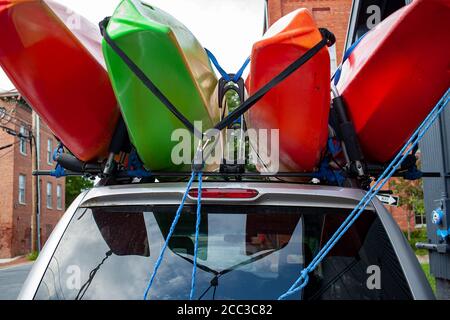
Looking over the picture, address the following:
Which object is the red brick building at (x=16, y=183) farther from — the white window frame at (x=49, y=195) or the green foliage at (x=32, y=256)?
the white window frame at (x=49, y=195)

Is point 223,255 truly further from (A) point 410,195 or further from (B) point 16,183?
(B) point 16,183

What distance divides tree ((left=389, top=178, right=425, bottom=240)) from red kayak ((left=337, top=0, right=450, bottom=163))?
1906 centimetres

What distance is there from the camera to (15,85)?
8.63ft

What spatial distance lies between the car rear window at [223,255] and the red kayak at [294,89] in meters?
0.54

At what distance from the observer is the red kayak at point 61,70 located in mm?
2424

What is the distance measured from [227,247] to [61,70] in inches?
51.6

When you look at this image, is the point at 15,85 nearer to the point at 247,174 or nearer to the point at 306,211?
the point at 247,174

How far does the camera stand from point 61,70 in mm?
2545

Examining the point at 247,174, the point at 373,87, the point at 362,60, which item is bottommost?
the point at 247,174

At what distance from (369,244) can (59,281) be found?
1412 millimetres

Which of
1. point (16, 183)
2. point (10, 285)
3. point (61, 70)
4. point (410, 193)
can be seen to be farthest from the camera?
point (16, 183)

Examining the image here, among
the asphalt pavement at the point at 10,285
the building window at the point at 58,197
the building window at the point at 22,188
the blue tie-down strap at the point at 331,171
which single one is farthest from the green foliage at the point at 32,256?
the blue tie-down strap at the point at 331,171

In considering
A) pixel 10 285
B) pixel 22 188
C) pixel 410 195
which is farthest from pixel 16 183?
pixel 410 195
